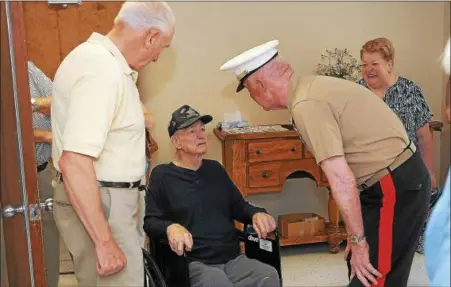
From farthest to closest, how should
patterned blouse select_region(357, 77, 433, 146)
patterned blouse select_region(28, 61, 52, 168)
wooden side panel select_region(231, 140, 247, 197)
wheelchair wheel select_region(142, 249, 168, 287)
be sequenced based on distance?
wooden side panel select_region(231, 140, 247, 197) → patterned blouse select_region(357, 77, 433, 146) → patterned blouse select_region(28, 61, 52, 168) → wheelchair wheel select_region(142, 249, 168, 287)

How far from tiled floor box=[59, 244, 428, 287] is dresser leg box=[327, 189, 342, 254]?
0.17 ft

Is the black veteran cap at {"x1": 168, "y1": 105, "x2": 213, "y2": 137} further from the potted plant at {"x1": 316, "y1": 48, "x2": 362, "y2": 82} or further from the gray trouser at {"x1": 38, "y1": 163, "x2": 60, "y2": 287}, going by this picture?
the potted plant at {"x1": 316, "y1": 48, "x2": 362, "y2": 82}

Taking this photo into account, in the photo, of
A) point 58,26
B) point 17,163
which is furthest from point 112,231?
point 58,26

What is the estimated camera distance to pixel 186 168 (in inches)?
95.1

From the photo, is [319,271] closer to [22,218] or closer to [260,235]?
[260,235]

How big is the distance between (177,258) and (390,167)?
0.88 m

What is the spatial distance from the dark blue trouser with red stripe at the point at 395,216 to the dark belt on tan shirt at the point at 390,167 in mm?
11

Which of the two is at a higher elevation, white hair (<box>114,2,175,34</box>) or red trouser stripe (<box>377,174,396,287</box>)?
white hair (<box>114,2,175,34</box>)

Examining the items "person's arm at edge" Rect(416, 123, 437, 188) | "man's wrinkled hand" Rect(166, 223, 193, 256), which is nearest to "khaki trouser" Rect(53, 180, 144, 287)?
"man's wrinkled hand" Rect(166, 223, 193, 256)

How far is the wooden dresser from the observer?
3287 mm

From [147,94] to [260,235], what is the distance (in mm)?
1588

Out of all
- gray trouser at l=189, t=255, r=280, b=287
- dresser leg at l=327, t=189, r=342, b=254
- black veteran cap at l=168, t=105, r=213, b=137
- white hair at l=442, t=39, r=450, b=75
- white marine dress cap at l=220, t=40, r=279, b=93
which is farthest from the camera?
dresser leg at l=327, t=189, r=342, b=254

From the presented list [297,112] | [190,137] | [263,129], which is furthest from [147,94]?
[297,112]

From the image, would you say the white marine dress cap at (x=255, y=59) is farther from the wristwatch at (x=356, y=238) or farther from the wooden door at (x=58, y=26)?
the wooden door at (x=58, y=26)
